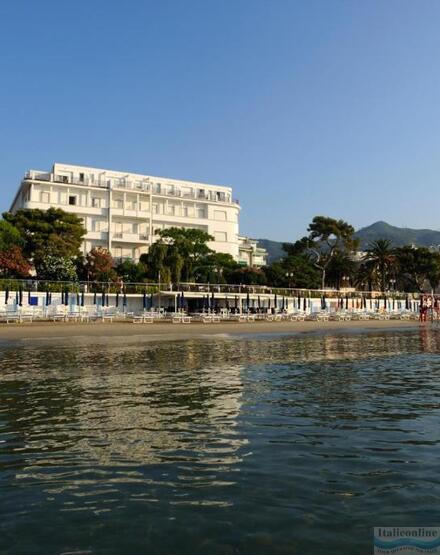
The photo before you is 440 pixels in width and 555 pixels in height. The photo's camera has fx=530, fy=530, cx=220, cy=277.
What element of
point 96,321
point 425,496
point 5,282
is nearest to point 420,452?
point 425,496

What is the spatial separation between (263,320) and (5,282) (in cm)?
2224

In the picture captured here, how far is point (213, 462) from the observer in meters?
6.22

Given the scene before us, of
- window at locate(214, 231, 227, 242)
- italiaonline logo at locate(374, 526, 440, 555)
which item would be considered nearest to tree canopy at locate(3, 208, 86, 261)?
window at locate(214, 231, 227, 242)

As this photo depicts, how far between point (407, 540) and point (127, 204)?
250ft

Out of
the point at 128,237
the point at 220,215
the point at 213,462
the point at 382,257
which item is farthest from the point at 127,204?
the point at 213,462

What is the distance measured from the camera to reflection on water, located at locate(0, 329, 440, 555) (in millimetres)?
4383

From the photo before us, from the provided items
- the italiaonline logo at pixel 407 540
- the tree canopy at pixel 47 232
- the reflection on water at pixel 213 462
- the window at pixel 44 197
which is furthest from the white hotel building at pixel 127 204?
the italiaonline logo at pixel 407 540

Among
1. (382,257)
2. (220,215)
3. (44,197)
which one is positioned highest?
(44,197)

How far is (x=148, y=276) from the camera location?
194 ft

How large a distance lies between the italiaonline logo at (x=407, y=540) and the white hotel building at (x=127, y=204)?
71691 millimetres

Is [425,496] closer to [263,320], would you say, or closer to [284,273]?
[263,320]

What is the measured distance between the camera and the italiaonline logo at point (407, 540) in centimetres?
405

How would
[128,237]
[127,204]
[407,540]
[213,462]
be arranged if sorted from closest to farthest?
1. [407,540]
2. [213,462]
3. [128,237]
4. [127,204]

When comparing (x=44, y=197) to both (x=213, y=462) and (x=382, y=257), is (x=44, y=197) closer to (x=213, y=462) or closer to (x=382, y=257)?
(x=382, y=257)
